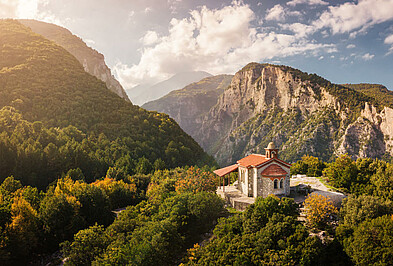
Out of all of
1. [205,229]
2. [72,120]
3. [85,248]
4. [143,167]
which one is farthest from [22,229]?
[72,120]

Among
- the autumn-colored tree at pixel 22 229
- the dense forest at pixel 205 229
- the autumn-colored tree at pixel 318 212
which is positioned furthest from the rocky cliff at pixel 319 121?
the autumn-colored tree at pixel 22 229

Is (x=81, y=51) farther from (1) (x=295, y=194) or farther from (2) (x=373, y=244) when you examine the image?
(2) (x=373, y=244)

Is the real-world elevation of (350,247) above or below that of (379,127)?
below

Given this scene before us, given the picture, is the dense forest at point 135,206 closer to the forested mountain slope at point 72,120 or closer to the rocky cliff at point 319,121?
the forested mountain slope at point 72,120

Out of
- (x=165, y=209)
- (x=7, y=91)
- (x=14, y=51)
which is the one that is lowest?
(x=165, y=209)

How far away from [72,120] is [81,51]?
105m

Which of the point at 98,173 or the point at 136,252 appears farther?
the point at 98,173

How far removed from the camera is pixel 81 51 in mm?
158750

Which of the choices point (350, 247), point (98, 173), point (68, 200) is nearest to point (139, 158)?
point (98, 173)

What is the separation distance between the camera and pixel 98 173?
192 ft

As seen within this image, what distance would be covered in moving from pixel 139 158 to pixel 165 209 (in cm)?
3616

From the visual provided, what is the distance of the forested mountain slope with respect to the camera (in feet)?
186

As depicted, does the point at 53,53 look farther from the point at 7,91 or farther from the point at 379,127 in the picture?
the point at 379,127

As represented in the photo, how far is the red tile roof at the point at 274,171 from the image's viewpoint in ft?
118
